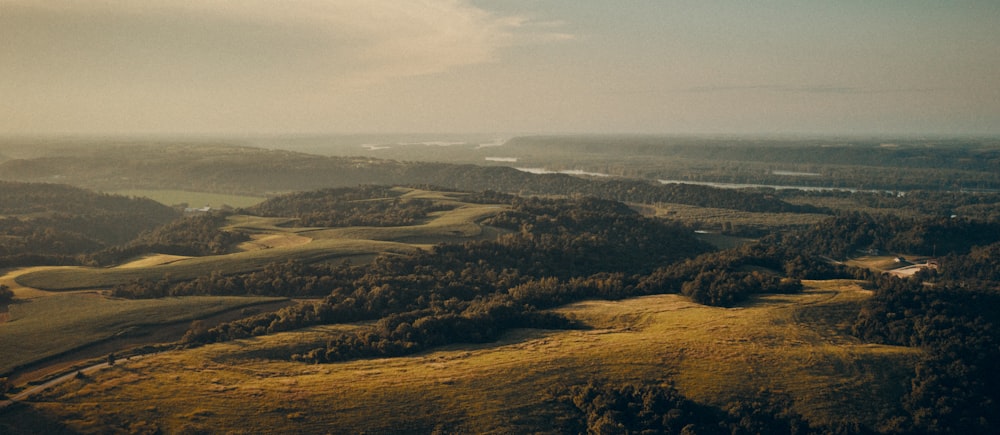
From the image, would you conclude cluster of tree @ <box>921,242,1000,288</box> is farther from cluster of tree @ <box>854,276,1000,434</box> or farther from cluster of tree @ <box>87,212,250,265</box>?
cluster of tree @ <box>87,212,250,265</box>

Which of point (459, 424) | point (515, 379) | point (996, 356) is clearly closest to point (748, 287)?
point (996, 356)

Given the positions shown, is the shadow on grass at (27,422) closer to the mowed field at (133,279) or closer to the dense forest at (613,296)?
the mowed field at (133,279)

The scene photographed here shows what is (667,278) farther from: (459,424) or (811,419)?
(459,424)

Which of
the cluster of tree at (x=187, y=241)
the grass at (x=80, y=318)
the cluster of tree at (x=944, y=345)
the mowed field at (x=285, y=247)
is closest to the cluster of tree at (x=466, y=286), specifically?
the mowed field at (x=285, y=247)

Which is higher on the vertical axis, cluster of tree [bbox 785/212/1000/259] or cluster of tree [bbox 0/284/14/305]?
cluster of tree [bbox 0/284/14/305]

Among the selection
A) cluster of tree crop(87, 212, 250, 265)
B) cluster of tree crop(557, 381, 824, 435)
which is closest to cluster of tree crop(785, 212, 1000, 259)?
cluster of tree crop(557, 381, 824, 435)
